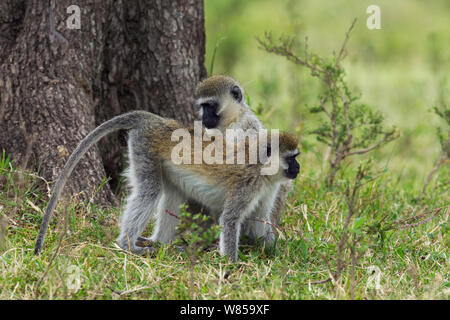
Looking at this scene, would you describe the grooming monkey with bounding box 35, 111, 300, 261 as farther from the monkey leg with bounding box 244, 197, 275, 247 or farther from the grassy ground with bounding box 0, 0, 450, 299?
the grassy ground with bounding box 0, 0, 450, 299

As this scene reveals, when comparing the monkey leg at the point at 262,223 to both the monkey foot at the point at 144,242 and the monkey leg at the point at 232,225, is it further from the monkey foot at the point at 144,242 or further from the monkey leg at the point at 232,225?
the monkey foot at the point at 144,242

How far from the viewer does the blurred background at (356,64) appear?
8219 millimetres

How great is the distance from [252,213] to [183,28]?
212 centimetres

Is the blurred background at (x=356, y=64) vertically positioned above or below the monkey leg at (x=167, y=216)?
above

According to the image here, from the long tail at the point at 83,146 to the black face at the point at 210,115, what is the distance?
750mm

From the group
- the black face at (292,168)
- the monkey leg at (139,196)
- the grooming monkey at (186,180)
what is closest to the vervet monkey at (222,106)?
the grooming monkey at (186,180)

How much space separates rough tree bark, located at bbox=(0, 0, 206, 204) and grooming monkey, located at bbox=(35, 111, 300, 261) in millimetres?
613

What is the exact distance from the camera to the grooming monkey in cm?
473

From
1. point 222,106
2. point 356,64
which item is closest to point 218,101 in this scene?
point 222,106

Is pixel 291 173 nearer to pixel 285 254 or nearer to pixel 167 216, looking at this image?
pixel 285 254

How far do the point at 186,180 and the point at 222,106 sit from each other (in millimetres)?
1068

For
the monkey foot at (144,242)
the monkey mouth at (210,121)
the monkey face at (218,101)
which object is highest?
the monkey face at (218,101)

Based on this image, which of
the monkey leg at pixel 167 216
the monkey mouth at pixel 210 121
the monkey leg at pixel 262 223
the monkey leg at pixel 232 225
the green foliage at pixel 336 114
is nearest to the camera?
the monkey leg at pixel 232 225
